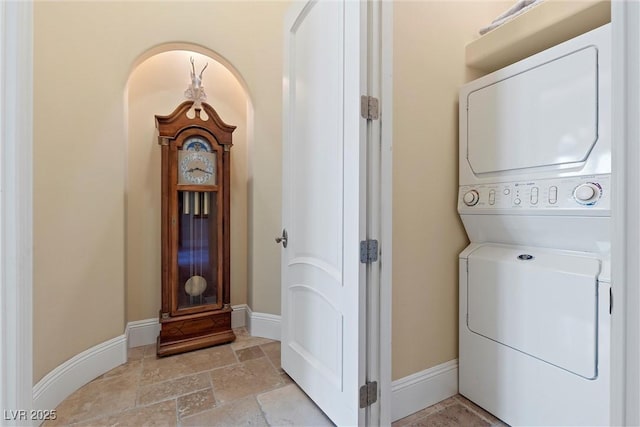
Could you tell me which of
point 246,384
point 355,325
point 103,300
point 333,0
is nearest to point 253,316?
point 246,384

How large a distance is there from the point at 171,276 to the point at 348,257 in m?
1.44

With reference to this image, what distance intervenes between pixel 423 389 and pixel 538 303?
689 mm

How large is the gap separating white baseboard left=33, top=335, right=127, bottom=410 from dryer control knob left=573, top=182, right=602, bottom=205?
2488 millimetres

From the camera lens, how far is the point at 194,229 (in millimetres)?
2189

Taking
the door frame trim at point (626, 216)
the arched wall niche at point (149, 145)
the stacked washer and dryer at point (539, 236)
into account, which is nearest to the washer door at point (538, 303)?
the stacked washer and dryer at point (539, 236)

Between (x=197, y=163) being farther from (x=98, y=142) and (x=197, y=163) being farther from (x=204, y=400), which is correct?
(x=204, y=400)

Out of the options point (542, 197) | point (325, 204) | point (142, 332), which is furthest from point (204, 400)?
point (542, 197)

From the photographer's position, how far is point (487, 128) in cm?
148

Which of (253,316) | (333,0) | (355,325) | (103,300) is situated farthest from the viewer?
(253,316)

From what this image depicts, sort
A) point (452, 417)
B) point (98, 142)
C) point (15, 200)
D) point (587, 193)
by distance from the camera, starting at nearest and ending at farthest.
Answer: point (15, 200) → point (587, 193) → point (452, 417) → point (98, 142)

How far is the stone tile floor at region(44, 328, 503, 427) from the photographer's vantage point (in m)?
1.42

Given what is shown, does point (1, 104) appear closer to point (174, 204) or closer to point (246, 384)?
point (174, 204)

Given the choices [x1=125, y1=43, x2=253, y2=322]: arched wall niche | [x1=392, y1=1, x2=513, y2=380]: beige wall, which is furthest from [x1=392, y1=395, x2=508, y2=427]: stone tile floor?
[x1=125, y1=43, x2=253, y2=322]: arched wall niche

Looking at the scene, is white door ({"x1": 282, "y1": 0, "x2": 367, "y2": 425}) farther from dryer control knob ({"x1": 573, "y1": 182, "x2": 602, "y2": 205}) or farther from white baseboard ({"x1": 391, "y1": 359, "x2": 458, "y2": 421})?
dryer control knob ({"x1": 573, "y1": 182, "x2": 602, "y2": 205})
